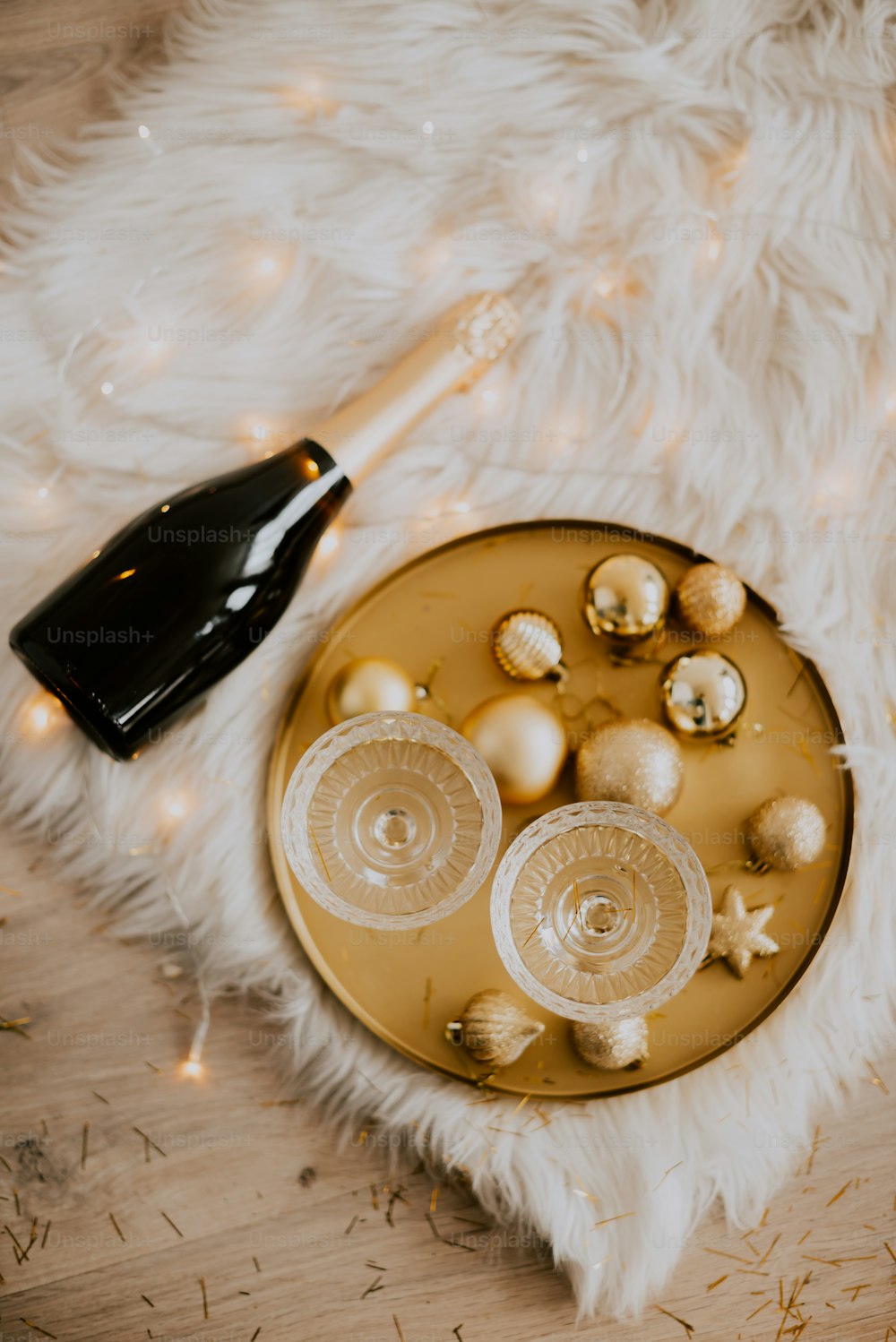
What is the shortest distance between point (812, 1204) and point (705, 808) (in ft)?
1.19

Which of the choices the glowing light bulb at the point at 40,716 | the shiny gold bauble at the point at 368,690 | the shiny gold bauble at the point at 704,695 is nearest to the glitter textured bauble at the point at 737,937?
the shiny gold bauble at the point at 704,695

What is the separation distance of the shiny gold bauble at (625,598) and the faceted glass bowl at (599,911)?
148 millimetres

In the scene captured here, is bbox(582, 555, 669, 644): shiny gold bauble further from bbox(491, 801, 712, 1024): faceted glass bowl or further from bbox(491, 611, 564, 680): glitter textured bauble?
bbox(491, 801, 712, 1024): faceted glass bowl

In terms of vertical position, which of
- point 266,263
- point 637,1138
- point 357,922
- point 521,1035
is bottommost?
point 637,1138

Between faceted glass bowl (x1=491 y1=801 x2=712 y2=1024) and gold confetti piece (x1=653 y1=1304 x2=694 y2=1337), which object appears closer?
faceted glass bowl (x1=491 y1=801 x2=712 y2=1024)

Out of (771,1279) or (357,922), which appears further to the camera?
(771,1279)

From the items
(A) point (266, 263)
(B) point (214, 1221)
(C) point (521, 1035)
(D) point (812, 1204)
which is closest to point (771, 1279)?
(D) point (812, 1204)

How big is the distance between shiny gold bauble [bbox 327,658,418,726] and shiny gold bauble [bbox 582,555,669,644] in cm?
16

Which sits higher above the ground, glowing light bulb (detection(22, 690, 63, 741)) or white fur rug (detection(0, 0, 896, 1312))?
white fur rug (detection(0, 0, 896, 1312))

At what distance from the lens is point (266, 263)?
0.79 metres

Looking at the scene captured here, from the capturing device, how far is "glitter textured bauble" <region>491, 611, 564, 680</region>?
706 millimetres

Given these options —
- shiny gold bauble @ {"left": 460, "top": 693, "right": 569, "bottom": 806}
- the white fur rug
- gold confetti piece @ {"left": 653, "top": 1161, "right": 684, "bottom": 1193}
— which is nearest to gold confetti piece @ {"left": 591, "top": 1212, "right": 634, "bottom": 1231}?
gold confetti piece @ {"left": 653, "top": 1161, "right": 684, "bottom": 1193}

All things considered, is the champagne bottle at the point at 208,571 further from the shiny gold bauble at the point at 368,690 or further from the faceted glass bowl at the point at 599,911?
the faceted glass bowl at the point at 599,911

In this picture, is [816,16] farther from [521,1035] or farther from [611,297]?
[521,1035]
